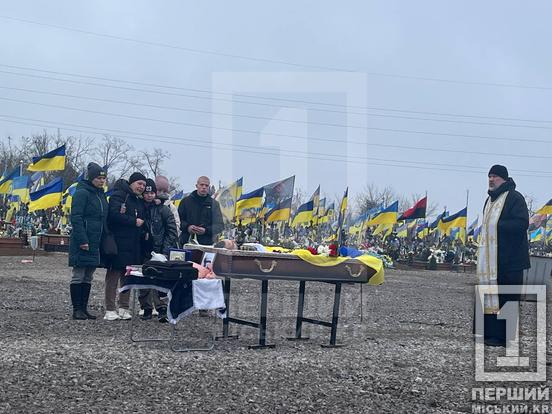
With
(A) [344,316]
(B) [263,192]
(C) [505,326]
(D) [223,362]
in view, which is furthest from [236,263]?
(B) [263,192]

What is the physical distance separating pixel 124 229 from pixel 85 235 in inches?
23.6

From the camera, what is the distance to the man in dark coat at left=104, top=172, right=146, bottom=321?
10.1m

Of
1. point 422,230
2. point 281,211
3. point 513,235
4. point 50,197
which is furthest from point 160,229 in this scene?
Result: point 422,230

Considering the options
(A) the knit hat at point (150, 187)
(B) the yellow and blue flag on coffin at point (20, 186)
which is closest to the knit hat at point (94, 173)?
(A) the knit hat at point (150, 187)

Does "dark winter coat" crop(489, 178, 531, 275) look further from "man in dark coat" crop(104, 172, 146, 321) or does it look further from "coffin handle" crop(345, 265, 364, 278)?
"man in dark coat" crop(104, 172, 146, 321)

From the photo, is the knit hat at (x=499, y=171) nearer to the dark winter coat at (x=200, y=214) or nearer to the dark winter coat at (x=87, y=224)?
the dark winter coat at (x=200, y=214)

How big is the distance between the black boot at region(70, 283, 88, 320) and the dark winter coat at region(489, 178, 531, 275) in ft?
17.1

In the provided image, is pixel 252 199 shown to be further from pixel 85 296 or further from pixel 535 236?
pixel 535 236

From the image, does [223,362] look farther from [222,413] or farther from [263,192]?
[263,192]

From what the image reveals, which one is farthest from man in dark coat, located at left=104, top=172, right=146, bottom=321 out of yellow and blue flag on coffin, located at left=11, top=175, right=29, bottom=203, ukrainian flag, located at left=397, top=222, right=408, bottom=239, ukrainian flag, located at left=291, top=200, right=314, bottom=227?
ukrainian flag, located at left=397, top=222, right=408, bottom=239

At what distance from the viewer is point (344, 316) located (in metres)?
12.1

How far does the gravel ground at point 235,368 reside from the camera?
18.9 ft

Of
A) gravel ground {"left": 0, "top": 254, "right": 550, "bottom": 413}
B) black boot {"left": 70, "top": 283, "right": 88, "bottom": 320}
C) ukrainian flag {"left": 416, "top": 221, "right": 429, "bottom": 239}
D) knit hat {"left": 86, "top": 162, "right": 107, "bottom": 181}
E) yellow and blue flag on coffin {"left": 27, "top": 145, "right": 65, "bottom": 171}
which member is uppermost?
yellow and blue flag on coffin {"left": 27, "top": 145, "right": 65, "bottom": 171}

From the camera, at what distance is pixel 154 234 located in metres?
10.5
